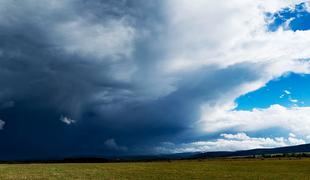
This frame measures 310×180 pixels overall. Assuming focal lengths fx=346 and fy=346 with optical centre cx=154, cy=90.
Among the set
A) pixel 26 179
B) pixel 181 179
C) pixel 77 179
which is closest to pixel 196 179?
pixel 181 179

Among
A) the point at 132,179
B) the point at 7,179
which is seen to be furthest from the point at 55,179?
the point at 132,179

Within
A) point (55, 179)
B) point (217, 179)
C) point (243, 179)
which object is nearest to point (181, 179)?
point (217, 179)

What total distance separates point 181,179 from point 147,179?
17.4 feet

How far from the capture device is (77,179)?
2126 inches

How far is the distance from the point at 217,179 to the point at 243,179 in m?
4.00

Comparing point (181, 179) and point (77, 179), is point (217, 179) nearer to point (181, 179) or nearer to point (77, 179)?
point (181, 179)

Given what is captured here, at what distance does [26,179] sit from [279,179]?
39.1 meters

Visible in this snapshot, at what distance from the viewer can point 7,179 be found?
52.4 meters

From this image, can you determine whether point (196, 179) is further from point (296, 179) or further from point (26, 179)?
point (26, 179)

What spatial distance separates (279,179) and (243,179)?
18.2 feet

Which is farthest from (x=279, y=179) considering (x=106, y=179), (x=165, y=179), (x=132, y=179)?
(x=106, y=179)

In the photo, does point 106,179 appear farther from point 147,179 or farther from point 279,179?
point 279,179

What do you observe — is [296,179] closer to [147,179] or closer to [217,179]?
[217,179]

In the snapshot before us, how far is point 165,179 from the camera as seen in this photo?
5403 centimetres
